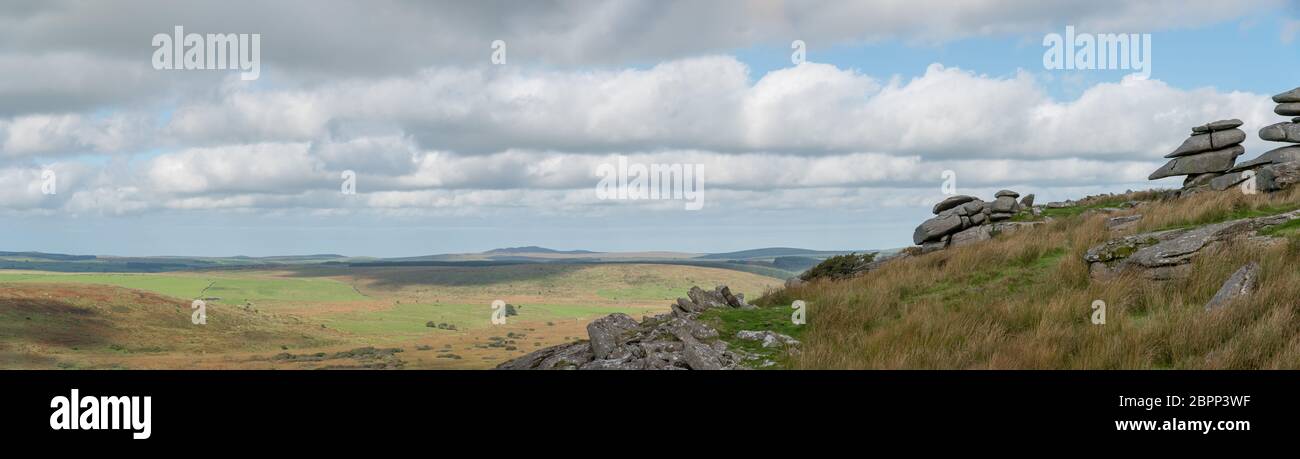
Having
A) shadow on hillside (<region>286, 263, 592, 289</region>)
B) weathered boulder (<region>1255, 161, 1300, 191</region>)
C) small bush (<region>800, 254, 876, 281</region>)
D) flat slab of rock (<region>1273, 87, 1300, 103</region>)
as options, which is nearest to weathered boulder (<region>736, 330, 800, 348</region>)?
small bush (<region>800, 254, 876, 281</region>)

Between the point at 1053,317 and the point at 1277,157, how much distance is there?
24741mm

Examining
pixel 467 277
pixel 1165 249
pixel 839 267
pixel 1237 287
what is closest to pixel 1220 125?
pixel 839 267

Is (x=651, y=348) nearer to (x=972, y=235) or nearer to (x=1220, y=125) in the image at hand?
(x=972, y=235)

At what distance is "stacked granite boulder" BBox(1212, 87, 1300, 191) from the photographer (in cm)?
2831

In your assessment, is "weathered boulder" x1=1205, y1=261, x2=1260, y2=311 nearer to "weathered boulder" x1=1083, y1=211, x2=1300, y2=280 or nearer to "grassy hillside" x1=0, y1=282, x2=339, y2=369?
"weathered boulder" x1=1083, y1=211, x2=1300, y2=280

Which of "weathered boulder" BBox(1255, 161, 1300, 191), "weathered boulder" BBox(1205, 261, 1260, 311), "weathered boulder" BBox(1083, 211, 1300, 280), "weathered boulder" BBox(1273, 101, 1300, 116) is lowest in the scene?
"weathered boulder" BBox(1205, 261, 1260, 311)

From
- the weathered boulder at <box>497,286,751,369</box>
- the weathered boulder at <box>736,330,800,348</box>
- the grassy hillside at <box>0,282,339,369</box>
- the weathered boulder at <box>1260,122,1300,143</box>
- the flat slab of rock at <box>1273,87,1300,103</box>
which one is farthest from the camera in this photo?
the grassy hillside at <box>0,282,339,369</box>

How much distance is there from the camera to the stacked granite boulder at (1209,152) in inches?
1406

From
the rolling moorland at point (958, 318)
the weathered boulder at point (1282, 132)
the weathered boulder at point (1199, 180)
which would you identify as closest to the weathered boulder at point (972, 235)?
the rolling moorland at point (958, 318)

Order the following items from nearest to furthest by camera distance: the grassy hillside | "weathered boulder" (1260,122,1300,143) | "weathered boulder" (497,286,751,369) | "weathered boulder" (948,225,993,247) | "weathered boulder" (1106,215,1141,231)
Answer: "weathered boulder" (497,286,751,369) < "weathered boulder" (1106,215,1141,231) < "weathered boulder" (948,225,993,247) < "weathered boulder" (1260,122,1300,143) < the grassy hillside

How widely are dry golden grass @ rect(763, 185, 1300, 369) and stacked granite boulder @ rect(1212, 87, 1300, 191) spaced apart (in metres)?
5.38

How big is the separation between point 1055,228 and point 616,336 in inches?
787

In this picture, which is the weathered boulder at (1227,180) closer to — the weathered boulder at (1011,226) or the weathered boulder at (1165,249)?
the weathered boulder at (1011,226)
